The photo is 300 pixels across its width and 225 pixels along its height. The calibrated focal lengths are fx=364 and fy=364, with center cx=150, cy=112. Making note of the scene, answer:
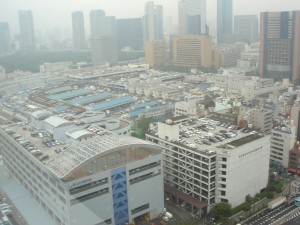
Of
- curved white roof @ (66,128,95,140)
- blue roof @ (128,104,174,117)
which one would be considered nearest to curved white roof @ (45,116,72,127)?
curved white roof @ (66,128,95,140)

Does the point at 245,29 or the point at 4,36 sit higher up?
the point at 245,29

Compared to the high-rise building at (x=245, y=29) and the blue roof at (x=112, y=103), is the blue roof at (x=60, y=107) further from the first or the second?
the high-rise building at (x=245, y=29)

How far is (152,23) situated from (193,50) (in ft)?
23.0

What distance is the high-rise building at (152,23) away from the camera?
904 inches

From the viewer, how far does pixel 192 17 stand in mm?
23750

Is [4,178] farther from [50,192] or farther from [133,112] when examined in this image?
[133,112]

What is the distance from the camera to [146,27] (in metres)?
23.8

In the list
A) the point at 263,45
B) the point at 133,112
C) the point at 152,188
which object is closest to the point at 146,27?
the point at 263,45

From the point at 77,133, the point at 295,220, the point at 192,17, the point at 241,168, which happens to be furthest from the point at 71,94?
the point at 192,17

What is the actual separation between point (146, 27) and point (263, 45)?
11320 millimetres

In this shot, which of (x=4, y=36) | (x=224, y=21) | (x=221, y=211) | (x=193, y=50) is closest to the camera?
(x=221, y=211)

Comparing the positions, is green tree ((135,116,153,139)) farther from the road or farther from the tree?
the road

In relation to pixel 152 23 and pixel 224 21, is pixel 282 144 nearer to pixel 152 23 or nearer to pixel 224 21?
pixel 152 23

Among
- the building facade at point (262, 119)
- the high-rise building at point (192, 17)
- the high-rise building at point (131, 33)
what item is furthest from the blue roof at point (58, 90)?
the high-rise building at point (192, 17)
